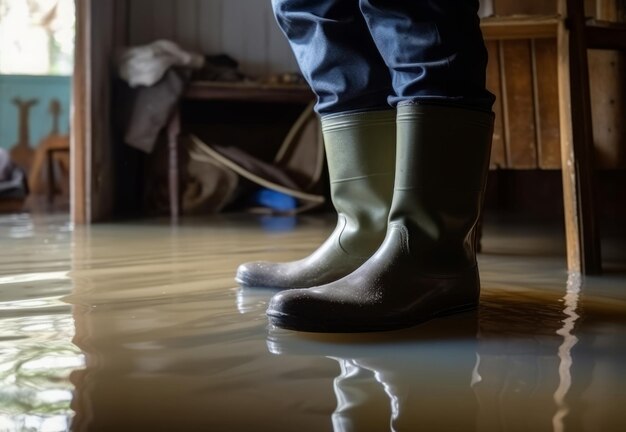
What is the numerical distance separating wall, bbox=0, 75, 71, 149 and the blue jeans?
204 inches

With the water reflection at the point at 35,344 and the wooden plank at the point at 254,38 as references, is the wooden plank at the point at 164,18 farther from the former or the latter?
the water reflection at the point at 35,344

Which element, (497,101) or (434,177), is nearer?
(434,177)

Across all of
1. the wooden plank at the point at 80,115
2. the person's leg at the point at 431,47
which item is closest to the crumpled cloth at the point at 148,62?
the wooden plank at the point at 80,115

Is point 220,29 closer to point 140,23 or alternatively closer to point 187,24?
point 187,24

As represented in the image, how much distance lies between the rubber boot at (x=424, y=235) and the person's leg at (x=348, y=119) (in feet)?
0.43

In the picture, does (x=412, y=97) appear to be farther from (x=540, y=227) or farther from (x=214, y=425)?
(x=540, y=227)

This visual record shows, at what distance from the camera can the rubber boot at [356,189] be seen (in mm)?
Answer: 1092

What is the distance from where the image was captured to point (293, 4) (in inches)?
42.7

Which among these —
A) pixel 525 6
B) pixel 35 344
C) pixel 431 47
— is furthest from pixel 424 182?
pixel 525 6

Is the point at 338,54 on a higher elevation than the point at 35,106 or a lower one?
lower

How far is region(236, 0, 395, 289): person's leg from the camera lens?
1.05 m

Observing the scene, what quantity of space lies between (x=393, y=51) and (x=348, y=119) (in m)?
0.19

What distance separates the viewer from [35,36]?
606 centimetres

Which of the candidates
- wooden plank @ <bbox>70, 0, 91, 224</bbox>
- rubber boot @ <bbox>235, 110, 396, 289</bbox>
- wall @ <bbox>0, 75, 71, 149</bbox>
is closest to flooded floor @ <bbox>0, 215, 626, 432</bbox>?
rubber boot @ <bbox>235, 110, 396, 289</bbox>
